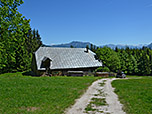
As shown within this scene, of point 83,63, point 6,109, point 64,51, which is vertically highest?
point 64,51

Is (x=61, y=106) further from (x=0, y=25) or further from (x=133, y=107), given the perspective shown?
(x=0, y=25)

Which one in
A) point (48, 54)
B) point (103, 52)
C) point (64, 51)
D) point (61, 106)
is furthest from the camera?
point (103, 52)

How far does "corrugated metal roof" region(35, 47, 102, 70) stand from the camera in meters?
41.9

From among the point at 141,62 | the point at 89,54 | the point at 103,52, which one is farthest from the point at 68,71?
the point at 141,62

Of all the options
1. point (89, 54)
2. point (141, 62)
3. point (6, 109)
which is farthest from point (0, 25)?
point (141, 62)

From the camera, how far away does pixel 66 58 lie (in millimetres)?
44312

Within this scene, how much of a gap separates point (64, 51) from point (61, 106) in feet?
118

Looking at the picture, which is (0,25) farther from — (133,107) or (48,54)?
(48,54)

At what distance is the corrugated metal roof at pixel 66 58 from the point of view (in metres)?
41.9

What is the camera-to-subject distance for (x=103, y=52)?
69562mm

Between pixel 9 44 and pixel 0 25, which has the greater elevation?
pixel 0 25

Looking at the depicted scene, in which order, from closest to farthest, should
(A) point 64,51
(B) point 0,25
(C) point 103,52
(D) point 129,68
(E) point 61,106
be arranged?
(E) point 61,106, (B) point 0,25, (A) point 64,51, (C) point 103,52, (D) point 129,68

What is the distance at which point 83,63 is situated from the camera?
1743 inches

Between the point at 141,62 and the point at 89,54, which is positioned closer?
the point at 89,54
